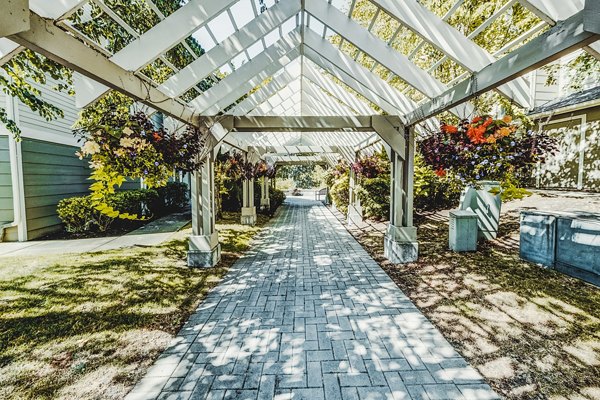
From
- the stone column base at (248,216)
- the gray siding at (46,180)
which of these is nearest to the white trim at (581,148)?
the stone column base at (248,216)

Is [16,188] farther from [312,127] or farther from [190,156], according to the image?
[312,127]

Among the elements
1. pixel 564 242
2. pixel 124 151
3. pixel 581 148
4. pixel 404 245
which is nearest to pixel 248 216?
pixel 404 245

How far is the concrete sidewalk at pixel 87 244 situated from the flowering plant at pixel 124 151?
444cm

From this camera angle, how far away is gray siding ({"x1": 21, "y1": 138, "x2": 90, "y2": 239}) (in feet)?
24.1

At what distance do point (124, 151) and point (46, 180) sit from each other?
7.09m

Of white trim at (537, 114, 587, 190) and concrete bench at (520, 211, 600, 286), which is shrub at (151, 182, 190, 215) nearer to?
concrete bench at (520, 211, 600, 286)

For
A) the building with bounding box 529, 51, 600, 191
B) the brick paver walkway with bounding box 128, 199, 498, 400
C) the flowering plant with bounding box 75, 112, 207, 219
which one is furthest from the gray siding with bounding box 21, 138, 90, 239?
the building with bounding box 529, 51, 600, 191

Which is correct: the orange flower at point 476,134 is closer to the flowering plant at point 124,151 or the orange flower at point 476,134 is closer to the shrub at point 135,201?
the flowering plant at point 124,151

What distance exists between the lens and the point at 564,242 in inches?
174

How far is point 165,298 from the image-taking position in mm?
4184

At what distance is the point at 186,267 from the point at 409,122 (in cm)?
521

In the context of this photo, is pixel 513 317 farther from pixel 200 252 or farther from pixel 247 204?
pixel 247 204

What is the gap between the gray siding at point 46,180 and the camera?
7.34 meters

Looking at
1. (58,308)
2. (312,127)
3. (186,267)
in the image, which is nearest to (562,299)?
(312,127)
